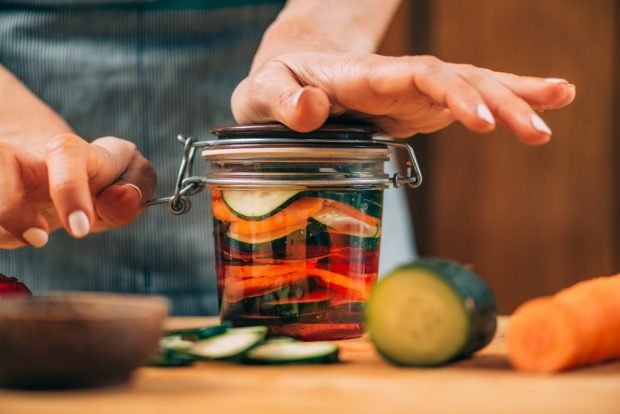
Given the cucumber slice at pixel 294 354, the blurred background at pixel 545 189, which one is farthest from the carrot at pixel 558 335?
the blurred background at pixel 545 189

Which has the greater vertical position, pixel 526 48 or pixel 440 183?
pixel 526 48

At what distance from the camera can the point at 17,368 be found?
2.44ft

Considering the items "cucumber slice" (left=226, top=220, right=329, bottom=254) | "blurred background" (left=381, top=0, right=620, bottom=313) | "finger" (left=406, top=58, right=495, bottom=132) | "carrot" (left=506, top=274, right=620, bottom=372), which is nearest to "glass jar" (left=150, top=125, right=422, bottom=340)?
"cucumber slice" (left=226, top=220, right=329, bottom=254)

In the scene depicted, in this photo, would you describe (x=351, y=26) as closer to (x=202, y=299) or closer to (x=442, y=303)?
(x=202, y=299)

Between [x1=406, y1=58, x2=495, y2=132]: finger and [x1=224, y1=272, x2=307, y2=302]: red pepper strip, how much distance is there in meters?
0.23

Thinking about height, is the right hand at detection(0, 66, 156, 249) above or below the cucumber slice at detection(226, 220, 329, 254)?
above

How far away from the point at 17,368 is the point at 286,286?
1.19ft

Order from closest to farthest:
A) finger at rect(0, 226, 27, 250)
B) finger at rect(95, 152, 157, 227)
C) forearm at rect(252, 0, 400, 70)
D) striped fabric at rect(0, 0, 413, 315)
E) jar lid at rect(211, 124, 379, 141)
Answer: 1. jar lid at rect(211, 124, 379, 141)
2. finger at rect(95, 152, 157, 227)
3. finger at rect(0, 226, 27, 250)
4. forearm at rect(252, 0, 400, 70)
5. striped fabric at rect(0, 0, 413, 315)

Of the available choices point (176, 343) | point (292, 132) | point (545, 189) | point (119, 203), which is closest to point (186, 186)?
point (119, 203)

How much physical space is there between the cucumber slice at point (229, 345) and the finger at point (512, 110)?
32 centimetres

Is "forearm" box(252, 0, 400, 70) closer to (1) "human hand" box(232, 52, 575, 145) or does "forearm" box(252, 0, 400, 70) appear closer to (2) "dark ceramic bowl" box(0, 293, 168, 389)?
(1) "human hand" box(232, 52, 575, 145)

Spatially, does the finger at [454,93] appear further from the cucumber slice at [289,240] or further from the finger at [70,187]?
the finger at [70,187]

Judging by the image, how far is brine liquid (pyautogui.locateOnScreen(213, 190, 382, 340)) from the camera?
1.05m

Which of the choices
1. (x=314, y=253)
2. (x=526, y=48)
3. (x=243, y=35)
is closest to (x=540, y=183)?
(x=526, y=48)
